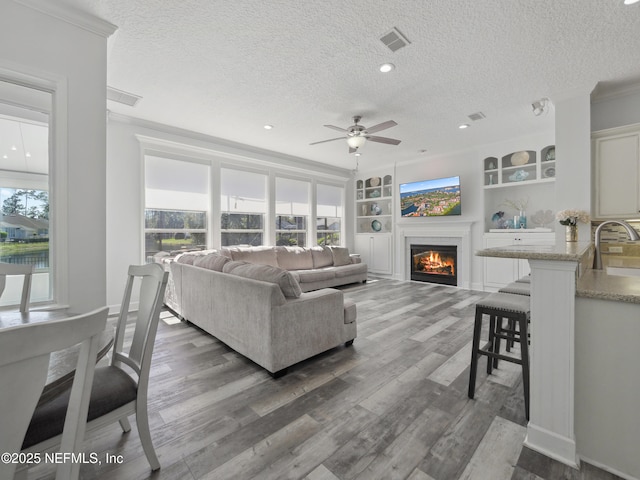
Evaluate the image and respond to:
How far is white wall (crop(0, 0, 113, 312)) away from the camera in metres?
1.93

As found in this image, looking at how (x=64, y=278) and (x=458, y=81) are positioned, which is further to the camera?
(x=458, y=81)

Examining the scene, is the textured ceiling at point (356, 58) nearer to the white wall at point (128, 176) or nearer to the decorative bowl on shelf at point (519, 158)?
the white wall at point (128, 176)

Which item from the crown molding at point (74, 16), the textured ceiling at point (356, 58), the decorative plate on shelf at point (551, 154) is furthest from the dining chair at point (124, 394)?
the decorative plate on shelf at point (551, 154)

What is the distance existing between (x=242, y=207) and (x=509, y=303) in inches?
191

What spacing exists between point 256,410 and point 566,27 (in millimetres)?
3854

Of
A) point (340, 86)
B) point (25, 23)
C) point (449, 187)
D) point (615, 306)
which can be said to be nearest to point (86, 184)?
point (25, 23)

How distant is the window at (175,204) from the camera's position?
14.8 feet

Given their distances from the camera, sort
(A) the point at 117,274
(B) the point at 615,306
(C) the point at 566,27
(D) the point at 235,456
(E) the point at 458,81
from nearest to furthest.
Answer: (B) the point at 615,306, (D) the point at 235,456, (C) the point at 566,27, (E) the point at 458,81, (A) the point at 117,274

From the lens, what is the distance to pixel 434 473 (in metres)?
1.36

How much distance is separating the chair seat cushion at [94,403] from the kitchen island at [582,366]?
202 cm

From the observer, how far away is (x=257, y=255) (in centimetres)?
533

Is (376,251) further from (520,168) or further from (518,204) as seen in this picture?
(520,168)

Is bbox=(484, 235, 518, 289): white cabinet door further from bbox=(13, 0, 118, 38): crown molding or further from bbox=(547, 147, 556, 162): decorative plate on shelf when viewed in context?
bbox=(13, 0, 118, 38): crown molding

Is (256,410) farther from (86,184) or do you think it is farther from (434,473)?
(86,184)
